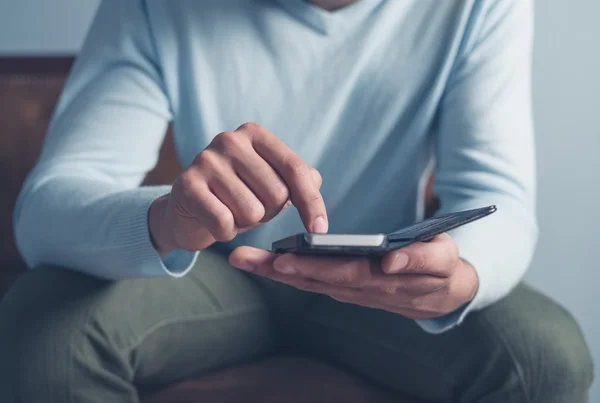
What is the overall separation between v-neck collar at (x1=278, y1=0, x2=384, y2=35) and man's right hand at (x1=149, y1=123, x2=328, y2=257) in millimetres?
413

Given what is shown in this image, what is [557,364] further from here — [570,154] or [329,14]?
[570,154]

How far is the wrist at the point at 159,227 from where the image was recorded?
0.68 meters

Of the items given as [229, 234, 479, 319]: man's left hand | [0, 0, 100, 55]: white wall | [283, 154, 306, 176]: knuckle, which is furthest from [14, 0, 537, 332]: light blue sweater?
[0, 0, 100, 55]: white wall

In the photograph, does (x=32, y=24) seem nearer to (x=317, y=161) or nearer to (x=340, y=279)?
(x=317, y=161)

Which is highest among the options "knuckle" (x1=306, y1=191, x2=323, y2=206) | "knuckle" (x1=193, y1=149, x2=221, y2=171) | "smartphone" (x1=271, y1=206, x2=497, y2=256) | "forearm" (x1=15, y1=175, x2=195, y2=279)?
"smartphone" (x1=271, y1=206, x2=497, y2=256)

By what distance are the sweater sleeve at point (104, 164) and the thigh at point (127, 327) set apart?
4 centimetres

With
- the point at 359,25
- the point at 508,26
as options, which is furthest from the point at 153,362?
the point at 508,26

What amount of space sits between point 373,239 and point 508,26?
60 centimetres

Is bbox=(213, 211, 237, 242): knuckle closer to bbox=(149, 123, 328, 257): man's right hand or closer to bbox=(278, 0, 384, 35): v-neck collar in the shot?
bbox=(149, 123, 328, 257): man's right hand

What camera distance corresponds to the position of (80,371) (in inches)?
26.9

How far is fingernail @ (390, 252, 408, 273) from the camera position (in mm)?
541

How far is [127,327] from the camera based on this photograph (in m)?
0.75

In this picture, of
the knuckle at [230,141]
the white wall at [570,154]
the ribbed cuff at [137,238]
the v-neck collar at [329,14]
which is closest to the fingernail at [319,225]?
the knuckle at [230,141]

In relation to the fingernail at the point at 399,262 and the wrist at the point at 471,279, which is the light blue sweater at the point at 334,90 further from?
the fingernail at the point at 399,262
